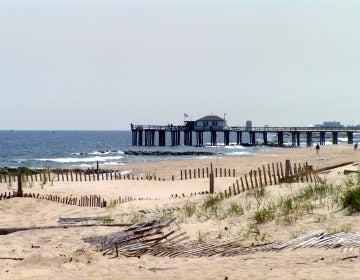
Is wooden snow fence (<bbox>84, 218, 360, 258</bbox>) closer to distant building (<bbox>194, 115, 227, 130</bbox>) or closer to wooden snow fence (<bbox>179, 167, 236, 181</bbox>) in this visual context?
wooden snow fence (<bbox>179, 167, 236, 181</bbox>)

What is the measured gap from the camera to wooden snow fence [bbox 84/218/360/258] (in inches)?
375

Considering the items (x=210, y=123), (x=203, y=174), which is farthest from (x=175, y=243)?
(x=210, y=123)

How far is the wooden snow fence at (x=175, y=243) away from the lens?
9.52 metres

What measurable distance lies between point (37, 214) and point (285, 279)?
11.3m

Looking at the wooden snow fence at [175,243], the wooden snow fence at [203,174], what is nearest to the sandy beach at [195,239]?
the wooden snow fence at [175,243]

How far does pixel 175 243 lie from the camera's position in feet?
35.6

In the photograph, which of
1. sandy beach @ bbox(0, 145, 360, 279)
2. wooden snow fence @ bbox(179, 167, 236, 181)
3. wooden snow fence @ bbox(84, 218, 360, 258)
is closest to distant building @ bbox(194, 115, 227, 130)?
wooden snow fence @ bbox(179, 167, 236, 181)

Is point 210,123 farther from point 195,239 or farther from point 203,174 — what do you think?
point 195,239

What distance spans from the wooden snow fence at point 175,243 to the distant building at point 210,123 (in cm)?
6985

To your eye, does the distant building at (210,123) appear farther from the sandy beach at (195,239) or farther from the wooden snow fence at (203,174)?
the sandy beach at (195,239)

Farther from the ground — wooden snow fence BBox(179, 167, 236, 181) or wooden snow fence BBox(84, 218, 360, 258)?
wooden snow fence BBox(84, 218, 360, 258)

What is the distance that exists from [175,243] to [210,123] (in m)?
71.7

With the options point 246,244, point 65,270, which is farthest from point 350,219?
point 65,270

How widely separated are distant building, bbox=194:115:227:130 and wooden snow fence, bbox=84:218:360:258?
69855 millimetres
